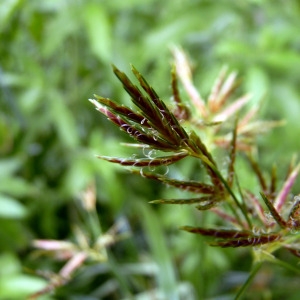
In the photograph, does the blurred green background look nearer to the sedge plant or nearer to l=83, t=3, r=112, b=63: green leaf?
l=83, t=3, r=112, b=63: green leaf

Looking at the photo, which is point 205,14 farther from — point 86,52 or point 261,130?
point 261,130

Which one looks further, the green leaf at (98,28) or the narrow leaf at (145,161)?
the green leaf at (98,28)

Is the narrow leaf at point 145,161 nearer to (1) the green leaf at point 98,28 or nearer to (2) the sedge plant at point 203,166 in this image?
(2) the sedge plant at point 203,166

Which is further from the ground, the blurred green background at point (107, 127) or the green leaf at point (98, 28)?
the green leaf at point (98, 28)

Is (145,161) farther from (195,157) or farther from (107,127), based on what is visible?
(107,127)

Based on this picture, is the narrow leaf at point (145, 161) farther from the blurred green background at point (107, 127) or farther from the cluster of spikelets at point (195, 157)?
the blurred green background at point (107, 127)

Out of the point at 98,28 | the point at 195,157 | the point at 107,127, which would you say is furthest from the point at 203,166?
the point at 107,127

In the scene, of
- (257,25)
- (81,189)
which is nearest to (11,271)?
(81,189)

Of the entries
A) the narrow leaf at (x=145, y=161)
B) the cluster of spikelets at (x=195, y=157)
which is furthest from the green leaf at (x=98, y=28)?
the narrow leaf at (x=145, y=161)
